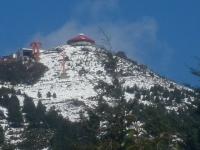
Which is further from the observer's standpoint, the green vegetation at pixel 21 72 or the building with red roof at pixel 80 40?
the building with red roof at pixel 80 40

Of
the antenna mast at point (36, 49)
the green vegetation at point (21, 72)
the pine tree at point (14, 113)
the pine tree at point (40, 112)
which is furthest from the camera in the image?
the antenna mast at point (36, 49)

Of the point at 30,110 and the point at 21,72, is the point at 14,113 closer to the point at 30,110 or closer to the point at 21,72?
the point at 30,110

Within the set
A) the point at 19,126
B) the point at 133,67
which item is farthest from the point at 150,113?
the point at 133,67

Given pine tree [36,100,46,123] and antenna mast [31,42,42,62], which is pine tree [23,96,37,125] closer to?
pine tree [36,100,46,123]

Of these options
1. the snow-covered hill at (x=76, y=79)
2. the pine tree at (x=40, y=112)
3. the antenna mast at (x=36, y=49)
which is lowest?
the pine tree at (x=40, y=112)

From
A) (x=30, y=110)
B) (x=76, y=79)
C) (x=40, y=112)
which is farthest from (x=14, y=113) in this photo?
(x=76, y=79)

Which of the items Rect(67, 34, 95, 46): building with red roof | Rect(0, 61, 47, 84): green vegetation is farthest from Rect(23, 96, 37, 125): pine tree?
Rect(67, 34, 95, 46): building with red roof

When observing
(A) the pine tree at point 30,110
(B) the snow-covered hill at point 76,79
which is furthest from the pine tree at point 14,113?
(B) the snow-covered hill at point 76,79

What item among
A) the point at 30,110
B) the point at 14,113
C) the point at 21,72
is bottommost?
the point at 14,113

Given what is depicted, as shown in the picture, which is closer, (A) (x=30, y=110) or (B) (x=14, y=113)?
(B) (x=14, y=113)

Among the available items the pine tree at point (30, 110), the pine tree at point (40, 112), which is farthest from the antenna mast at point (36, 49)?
the pine tree at point (40, 112)

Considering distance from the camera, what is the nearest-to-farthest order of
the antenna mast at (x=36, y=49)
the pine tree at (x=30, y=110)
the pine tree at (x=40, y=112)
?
the pine tree at (x=40, y=112), the pine tree at (x=30, y=110), the antenna mast at (x=36, y=49)

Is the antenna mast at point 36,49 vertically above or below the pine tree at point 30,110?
above

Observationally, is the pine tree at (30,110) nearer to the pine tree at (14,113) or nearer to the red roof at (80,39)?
the pine tree at (14,113)
